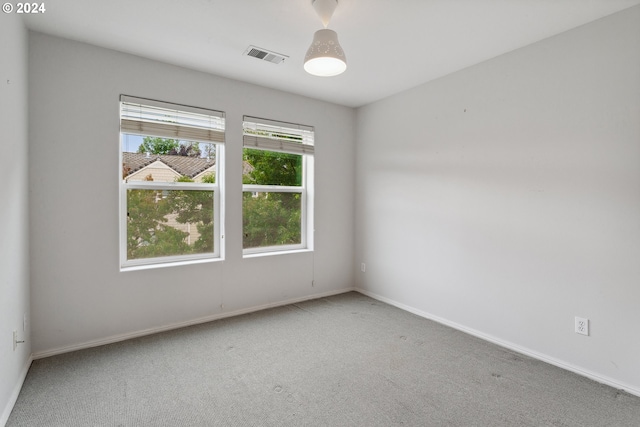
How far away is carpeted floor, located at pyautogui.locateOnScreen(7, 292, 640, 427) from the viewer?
1.93 m

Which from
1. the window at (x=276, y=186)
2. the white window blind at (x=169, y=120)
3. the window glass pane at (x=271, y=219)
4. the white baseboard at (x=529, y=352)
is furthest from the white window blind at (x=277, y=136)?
the white baseboard at (x=529, y=352)

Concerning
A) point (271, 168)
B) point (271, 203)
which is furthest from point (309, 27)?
point (271, 203)

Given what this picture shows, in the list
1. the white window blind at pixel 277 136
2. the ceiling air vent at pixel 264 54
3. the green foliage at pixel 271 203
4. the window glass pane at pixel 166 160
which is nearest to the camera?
the ceiling air vent at pixel 264 54

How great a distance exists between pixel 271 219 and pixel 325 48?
2.33m

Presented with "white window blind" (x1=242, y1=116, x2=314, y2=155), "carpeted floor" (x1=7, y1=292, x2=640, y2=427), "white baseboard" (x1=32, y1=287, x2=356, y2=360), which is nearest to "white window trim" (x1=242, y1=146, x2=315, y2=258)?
"white window blind" (x1=242, y1=116, x2=314, y2=155)

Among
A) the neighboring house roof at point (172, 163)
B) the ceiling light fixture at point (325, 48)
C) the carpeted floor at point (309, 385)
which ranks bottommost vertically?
the carpeted floor at point (309, 385)

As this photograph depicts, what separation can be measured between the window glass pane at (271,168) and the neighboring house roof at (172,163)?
0.42 meters

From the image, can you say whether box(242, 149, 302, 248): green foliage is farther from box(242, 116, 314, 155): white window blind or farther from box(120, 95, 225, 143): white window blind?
box(120, 95, 225, 143): white window blind

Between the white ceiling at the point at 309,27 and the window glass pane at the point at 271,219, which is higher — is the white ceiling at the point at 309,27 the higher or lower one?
the higher one

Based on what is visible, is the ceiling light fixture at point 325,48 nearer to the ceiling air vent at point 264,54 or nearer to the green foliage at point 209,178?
the ceiling air vent at point 264,54

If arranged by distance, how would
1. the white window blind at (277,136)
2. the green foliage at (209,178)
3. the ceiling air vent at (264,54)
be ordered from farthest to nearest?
the white window blind at (277,136), the green foliage at (209,178), the ceiling air vent at (264,54)

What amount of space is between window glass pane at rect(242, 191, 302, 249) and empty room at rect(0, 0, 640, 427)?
30mm

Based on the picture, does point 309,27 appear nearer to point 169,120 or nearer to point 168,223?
point 169,120

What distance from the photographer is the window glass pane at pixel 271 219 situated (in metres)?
3.77
